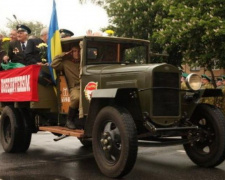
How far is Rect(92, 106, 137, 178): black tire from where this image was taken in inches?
203

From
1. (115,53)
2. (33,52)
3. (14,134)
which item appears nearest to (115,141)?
(115,53)

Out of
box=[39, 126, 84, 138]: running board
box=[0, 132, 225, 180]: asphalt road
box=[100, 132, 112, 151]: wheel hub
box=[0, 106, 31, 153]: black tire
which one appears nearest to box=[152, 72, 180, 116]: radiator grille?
box=[100, 132, 112, 151]: wheel hub

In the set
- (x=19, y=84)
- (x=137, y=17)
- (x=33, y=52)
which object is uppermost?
(x=137, y=17)

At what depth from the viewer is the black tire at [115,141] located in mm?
5145

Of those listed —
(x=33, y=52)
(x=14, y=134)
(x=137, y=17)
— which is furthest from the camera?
(x=137, y=17)

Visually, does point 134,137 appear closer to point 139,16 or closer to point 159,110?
point 159,110

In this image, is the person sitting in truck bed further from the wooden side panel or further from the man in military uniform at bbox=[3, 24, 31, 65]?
the man in military uniform at bbox=[3, 24, 31, 65]

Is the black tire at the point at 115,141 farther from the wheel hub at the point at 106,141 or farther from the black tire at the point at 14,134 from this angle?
the black tire at the point at 14,134

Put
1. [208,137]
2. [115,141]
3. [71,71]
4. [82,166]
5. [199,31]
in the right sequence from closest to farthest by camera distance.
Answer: [115,141] → [208,137] → [82,166] → [71,71] → [199,31]

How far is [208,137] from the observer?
20.4 ft

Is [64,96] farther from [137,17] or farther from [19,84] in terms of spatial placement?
[137,17]

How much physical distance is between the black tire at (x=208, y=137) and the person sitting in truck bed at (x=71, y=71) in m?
1.90

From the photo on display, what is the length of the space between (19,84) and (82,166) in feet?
7.07

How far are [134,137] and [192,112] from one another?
1.46 meters
